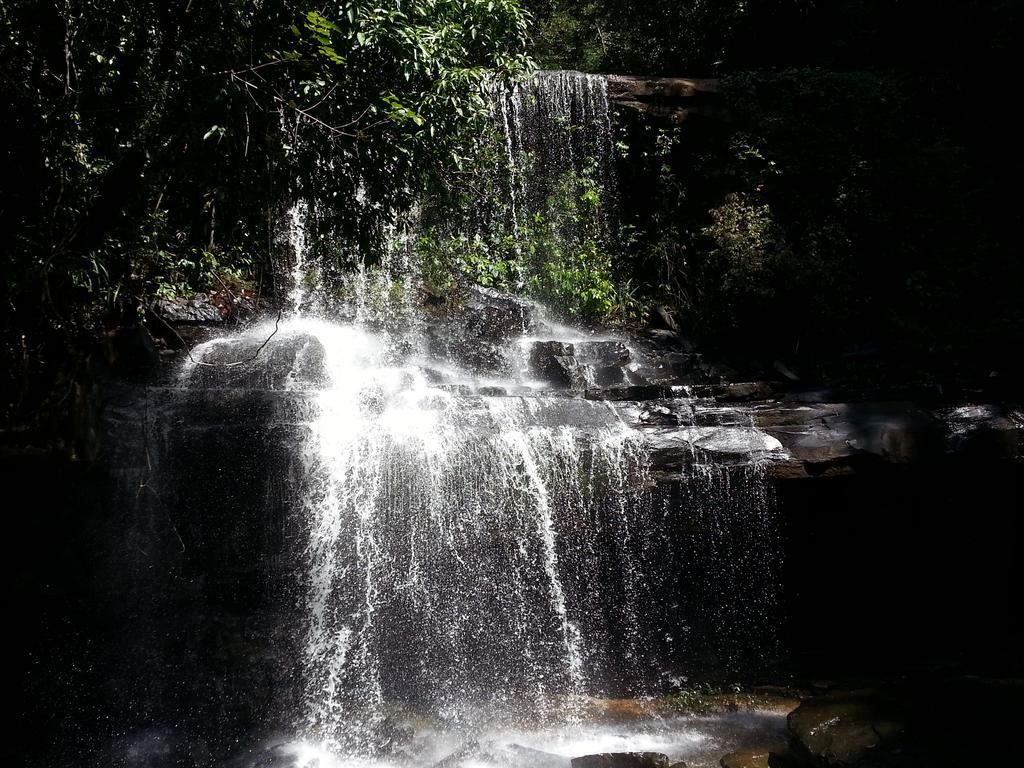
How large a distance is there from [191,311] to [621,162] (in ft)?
22.9

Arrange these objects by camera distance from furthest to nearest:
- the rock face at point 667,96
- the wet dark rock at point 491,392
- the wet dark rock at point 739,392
Answer: the rock face at point 667,96, the wet dark rock at point 739,392, the wet dark rock at point 491,392

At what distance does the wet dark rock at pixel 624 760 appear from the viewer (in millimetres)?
5477

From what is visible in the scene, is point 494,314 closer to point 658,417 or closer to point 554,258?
point 554,258

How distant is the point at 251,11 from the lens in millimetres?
5652

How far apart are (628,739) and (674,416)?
2.94 meters

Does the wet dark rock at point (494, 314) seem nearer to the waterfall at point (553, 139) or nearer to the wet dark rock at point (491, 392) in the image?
the wet dark rock at point (491, 392)

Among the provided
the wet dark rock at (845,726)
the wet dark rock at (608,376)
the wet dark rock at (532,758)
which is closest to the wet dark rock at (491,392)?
the wet dark rock at (608,376)

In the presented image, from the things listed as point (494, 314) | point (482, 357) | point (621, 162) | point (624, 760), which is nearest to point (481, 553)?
point (624, 760)

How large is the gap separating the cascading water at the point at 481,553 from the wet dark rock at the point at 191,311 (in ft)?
4.16

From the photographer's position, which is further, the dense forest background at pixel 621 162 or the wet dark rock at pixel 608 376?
the wet dark rock at pixel 608 376

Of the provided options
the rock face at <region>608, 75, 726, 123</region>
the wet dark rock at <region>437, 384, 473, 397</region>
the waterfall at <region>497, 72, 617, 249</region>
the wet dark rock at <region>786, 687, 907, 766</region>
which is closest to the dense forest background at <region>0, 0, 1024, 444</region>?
the rock face at <region>608, 75, 726, 123</region>

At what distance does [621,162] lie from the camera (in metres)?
12.3

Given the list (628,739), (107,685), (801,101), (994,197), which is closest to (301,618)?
(107,685)

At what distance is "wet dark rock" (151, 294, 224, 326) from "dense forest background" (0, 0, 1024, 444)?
23 cm
